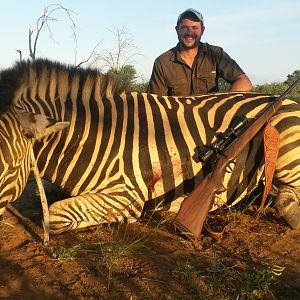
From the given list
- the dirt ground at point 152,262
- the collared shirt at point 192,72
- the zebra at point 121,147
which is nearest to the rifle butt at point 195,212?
the dirt ground at point 152,262

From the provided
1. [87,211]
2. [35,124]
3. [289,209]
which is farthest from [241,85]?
[35,124]

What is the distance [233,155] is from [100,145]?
0.98 meters

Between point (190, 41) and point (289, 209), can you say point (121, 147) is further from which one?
point (190, 41)

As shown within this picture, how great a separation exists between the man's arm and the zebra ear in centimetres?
268

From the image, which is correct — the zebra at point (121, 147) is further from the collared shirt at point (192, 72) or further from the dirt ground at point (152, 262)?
the collared shirt at point (192, 72)

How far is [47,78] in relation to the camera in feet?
10.8

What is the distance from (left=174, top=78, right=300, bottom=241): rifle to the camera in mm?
2797

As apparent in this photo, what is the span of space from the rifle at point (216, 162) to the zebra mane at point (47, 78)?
0.98 meters

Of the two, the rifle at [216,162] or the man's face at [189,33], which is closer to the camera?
the rifle at [216,162]

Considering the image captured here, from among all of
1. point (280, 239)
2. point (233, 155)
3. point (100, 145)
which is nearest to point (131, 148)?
point (100, 145)

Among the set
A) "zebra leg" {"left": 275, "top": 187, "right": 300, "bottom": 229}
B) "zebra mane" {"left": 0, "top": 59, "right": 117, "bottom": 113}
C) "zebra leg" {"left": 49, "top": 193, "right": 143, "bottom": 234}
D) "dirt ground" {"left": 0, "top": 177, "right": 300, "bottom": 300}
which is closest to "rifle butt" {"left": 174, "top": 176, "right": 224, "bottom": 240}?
"dirt ground" {"left": 0, "top": 177, "right": 300, "bottom": 300}

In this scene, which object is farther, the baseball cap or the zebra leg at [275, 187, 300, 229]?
the baseball cap

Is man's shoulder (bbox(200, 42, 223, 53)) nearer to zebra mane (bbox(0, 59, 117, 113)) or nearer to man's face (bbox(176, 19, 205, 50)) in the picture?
man's face (bbox(176, 19, 205, 50))

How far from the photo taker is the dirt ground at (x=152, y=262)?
2266mm
